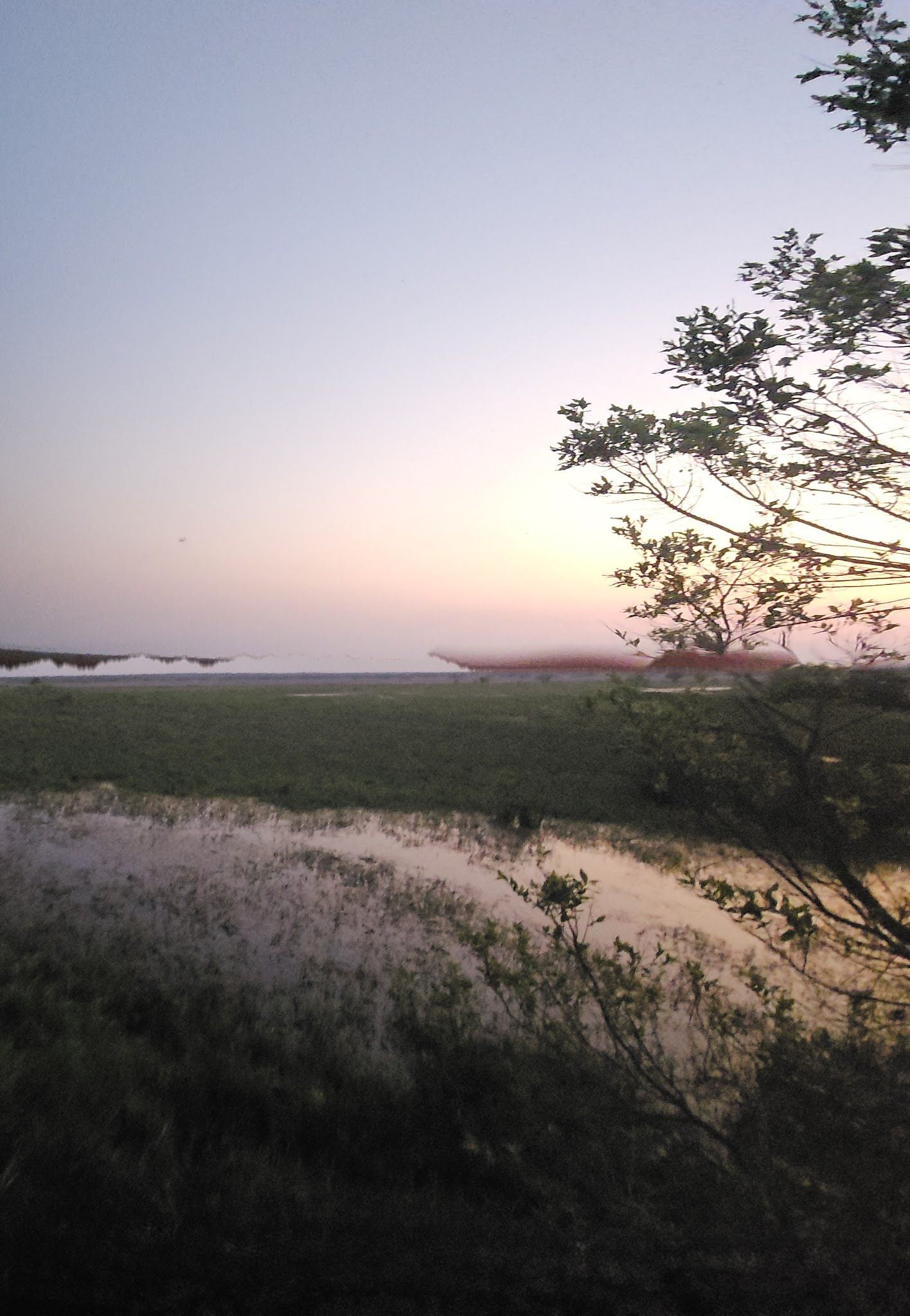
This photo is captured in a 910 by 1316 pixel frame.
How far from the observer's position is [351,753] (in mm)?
24438

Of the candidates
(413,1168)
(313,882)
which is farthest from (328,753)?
(413,1168)

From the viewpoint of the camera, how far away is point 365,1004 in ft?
24.5

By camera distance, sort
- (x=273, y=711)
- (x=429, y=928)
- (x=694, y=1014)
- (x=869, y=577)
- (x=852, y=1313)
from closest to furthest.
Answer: (x=852, y=1313) < (x=869, y=577) < (x=694, y=1014) < (x=429, y=928) < (x=273, y=711)

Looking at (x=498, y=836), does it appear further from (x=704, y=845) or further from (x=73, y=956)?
(x=73, y=956)

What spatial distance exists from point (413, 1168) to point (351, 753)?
64.0 feet

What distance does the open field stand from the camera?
60.2 feet

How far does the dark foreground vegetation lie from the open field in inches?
146

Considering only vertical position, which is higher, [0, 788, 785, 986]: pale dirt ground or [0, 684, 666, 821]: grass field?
[0, 684, 666, 821]: grass field

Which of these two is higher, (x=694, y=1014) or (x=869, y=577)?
(x=869, y=577)

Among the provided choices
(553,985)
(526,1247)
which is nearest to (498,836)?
(553,985)

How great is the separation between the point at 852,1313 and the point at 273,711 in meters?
30.5

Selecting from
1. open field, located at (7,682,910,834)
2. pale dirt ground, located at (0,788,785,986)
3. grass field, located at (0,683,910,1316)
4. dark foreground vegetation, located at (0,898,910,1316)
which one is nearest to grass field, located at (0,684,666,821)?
open field, located at (7,682,910,834)

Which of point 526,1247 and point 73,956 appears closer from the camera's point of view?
point 526,1247

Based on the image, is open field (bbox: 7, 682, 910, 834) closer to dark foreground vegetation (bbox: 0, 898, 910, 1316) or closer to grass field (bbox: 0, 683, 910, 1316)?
grass field (bbox: 0, 683, 910, 1316)
